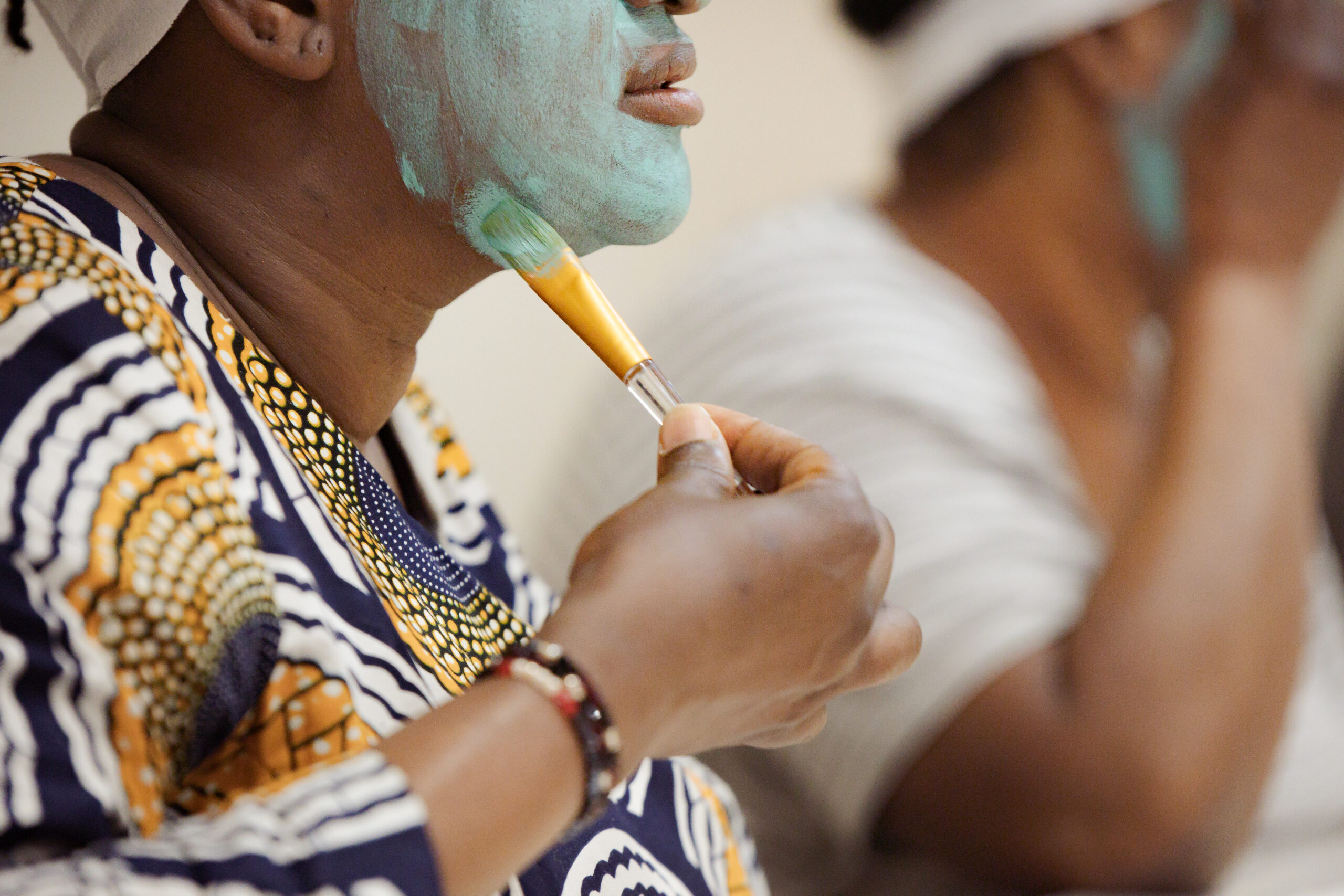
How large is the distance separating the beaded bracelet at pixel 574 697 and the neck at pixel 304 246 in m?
0.18

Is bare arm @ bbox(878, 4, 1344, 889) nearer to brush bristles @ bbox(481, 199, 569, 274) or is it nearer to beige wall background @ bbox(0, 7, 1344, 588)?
beige wall background @ bbox(0, 7, 1344, 588)

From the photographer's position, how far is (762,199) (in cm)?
120

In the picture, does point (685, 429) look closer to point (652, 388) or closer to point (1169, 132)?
point (652, 388)

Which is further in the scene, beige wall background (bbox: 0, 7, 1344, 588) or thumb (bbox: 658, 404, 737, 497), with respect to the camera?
beige wall background (bbox: 0, 7, 1344, 588)

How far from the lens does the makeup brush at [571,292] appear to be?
0.49 m

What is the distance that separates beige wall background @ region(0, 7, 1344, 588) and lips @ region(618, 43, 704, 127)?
0.44 m

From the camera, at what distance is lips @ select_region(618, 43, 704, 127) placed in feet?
1.63

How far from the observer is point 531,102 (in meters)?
0.47

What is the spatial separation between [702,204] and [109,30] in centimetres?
74

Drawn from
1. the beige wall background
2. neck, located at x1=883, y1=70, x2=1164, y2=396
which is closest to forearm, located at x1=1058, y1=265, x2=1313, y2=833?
neck, located at x1=883, y1=70, x2=1164, y2=396

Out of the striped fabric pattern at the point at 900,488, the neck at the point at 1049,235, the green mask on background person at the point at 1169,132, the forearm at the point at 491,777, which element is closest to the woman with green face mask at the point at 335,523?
the forearm at the point at 491,777

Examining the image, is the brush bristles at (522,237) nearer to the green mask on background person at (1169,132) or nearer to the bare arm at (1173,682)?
the bare arm at (1173,682)

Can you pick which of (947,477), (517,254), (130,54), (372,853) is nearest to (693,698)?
(372,853)

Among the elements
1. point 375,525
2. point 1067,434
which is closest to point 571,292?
point 375,525
